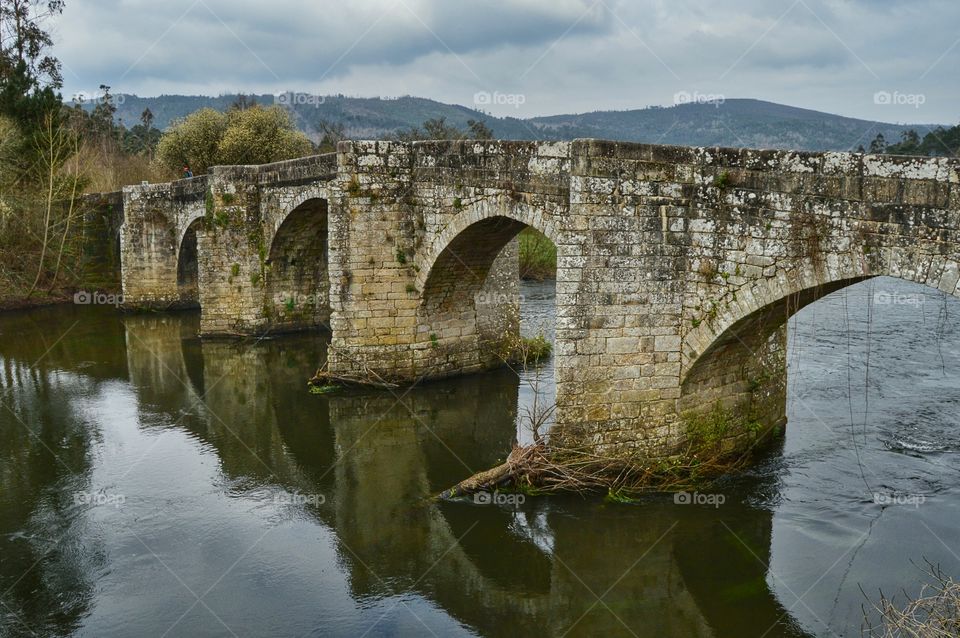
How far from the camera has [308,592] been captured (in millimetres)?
8117

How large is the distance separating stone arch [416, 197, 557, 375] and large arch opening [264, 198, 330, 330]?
4.85 metres

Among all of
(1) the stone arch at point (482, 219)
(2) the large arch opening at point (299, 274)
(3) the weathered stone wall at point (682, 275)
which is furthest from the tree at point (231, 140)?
(3) the weathered stone wall at point (682, 275)

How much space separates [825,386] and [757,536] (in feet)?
18.6


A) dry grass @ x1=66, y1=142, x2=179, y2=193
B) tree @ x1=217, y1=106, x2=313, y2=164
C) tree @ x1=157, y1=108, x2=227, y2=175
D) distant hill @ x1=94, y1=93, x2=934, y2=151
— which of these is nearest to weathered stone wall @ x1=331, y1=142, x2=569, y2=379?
tree @ x1=217, y1=106, x2=313, y2=164

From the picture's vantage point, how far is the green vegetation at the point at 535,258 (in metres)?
27.2

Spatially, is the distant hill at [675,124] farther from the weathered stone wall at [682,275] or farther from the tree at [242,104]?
the weathered stone wall at [682,275]

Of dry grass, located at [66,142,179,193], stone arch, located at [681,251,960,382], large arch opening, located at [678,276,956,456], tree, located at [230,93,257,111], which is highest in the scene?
tree, located at [230,93,257,111]

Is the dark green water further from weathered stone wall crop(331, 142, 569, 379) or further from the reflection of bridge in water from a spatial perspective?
weathered stone wall crop(331, 142, 569, 379)

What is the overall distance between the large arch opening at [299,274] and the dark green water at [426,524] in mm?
4978

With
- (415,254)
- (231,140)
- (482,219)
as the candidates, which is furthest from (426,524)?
(231,140)

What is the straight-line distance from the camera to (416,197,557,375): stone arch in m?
13.1

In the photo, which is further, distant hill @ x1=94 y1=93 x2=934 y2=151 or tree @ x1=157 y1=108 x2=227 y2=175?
distant hill @ x1=94 y1=93 x2=934 y2=151

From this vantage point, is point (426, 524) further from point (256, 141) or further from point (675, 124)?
point (675, 124)

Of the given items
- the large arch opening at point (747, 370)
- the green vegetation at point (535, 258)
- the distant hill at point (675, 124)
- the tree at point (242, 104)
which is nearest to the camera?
the large arch opening at point (747, 370)
